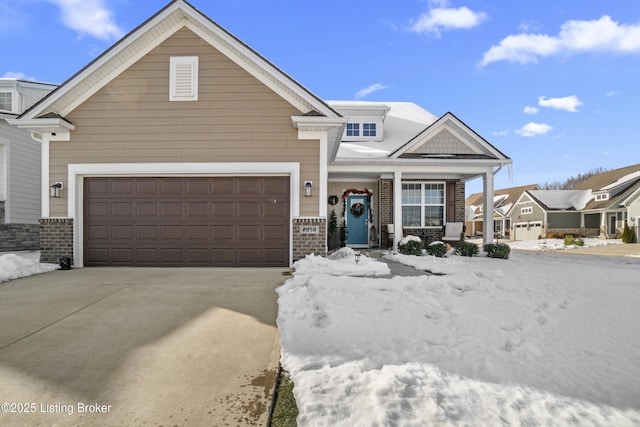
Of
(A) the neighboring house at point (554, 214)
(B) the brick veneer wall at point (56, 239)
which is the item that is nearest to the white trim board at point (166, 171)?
(B) the brick veneer wall at point (56, 239)

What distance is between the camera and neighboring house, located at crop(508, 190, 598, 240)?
25.3 metres

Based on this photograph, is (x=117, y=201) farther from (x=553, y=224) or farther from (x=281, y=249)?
(x=553, y=224)

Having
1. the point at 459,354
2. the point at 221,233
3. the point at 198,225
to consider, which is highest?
the point at 198,225

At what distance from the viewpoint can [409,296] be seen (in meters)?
4.39

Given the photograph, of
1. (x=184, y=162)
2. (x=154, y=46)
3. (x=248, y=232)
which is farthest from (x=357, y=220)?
(x=154, y=46)

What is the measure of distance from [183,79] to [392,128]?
31.2ft

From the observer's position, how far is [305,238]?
715 centimetres

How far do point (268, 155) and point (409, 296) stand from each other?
443 cm

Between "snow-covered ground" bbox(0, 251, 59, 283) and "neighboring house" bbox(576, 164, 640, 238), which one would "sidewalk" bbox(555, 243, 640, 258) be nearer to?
"neighboring house" bbox(576, 164, 640, 238)

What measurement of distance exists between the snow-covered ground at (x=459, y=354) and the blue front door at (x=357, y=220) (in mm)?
7361

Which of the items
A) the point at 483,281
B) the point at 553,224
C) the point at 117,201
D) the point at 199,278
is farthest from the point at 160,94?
the point at 553,224

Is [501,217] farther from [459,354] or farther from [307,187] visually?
[459,354]

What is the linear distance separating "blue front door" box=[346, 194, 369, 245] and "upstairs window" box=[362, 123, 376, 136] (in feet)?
9.26

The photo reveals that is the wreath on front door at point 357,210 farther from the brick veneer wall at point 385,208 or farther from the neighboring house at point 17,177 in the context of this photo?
the neighboring house at point 17,177
